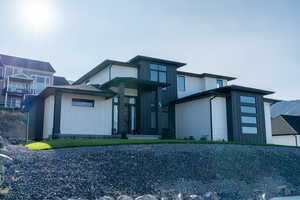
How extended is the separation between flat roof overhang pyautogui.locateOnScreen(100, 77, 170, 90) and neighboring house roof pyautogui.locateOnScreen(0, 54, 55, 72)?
17.2 m

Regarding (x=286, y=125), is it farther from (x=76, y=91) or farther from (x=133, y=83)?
(x=76, y=91)

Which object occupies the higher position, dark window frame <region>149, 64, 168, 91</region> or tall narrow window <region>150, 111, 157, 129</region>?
dark window frame <region>149, 64, 168, 91</region>

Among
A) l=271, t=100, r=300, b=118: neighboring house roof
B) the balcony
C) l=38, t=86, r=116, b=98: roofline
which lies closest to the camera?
l=38, t=86, r=116, b=98: roofline

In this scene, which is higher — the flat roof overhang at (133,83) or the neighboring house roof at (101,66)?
the neighboring house roof at (101,66)

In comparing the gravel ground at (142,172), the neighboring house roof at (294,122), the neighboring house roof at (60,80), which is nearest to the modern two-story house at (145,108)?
the gravel ground at (142,172)

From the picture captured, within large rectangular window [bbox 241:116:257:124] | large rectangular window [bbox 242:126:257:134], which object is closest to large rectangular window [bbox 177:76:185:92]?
large rectangular window [bbox 241:116:257:124]

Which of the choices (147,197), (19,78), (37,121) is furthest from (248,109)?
(19,78)

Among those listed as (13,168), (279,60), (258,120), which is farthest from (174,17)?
(258,120)

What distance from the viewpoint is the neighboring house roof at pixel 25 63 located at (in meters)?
29.6

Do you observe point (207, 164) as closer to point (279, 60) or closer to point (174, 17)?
point (174, 17)

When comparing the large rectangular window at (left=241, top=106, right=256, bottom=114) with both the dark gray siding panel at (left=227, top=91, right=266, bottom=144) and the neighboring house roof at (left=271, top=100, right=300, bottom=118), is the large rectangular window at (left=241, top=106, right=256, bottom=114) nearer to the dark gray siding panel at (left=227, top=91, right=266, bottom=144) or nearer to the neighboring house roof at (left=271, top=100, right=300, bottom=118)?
the dark gray siding panel at (left=227, top=91, right=266, bottom=144)

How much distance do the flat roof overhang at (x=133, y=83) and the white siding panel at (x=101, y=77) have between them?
998 mm

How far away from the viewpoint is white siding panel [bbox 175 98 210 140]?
1703 centimetres

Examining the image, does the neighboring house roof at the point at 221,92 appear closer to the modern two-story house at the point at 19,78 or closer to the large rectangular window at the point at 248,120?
the large rectangular window at the point at 248,120
